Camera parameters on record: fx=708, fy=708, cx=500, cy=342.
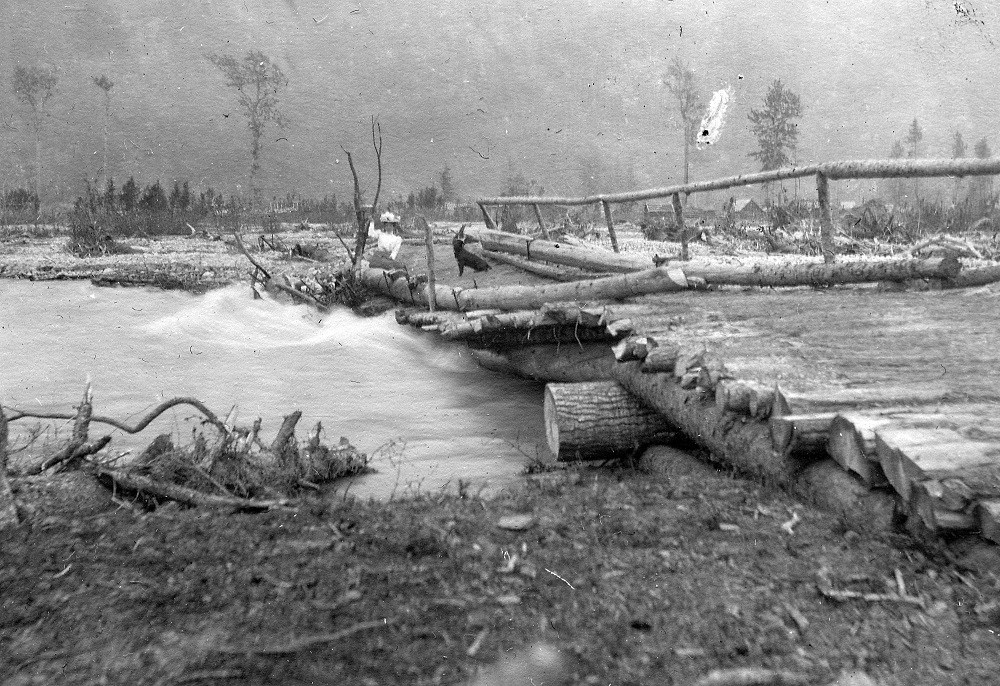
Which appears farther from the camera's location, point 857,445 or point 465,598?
point 857,445

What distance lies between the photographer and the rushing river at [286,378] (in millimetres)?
4949

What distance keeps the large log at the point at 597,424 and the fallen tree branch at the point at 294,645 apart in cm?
240

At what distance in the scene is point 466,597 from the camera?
2.15m

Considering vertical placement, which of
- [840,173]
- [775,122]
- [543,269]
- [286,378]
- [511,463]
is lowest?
[511,463]

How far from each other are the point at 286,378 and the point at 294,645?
17.1ft

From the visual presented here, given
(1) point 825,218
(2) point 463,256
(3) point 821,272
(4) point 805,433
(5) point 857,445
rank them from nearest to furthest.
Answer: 1. (5) point 857,445
2. (4) point 805,433
3. (3) point 821,272
4. (1) point 825,218
5. (2) point 463,256

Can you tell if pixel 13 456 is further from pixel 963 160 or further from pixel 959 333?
pixel 963 160

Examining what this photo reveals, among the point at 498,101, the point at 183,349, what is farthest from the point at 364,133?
the point at 183,349

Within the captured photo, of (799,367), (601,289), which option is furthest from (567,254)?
(799,367)

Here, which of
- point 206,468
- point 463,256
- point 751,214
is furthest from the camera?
point 751,214

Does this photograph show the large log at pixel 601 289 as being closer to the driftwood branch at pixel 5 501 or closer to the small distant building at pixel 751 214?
the driftwood branch at pixel 5 501

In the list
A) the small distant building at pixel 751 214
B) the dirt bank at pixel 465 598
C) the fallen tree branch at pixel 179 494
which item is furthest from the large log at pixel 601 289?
the small distant building at pixel 751 214

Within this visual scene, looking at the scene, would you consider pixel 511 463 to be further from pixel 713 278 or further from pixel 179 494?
pixel 713 278

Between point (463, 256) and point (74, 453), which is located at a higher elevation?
point (463, 256)
